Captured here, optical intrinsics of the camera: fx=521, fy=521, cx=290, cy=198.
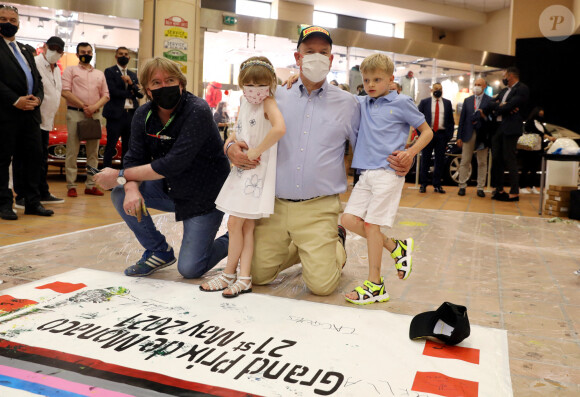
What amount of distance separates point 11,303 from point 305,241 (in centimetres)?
131

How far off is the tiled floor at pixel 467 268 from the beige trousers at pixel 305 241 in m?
0.09

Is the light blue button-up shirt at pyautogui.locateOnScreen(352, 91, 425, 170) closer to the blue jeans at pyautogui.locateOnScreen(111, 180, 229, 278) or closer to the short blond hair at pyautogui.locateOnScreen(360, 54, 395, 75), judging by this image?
the short blond hair at pyautogui.locateOnScreen(360, 54, 395, 75)

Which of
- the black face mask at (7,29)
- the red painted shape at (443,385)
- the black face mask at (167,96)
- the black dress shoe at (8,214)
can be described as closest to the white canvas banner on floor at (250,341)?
the red painted shape at (443,385)

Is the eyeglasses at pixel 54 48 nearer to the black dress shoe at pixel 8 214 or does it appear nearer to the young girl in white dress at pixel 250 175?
the black dress shoe at pixel 8 214

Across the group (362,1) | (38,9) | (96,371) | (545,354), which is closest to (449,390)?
(545,354)

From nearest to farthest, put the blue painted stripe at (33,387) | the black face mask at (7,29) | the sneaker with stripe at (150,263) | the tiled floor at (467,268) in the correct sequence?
the blue painted stripe at (33,387) < the tiled floor at (467,268) < the sneaker with stripe at (150,263) < the black face mask at (7,29)

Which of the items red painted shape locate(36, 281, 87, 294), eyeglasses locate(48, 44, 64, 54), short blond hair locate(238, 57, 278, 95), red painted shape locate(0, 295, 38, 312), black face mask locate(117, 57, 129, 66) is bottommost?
red painted shape locate(0, 295, 38, 312)

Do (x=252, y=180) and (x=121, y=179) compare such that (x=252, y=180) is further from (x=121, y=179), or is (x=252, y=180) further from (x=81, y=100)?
(x=81, y=100)

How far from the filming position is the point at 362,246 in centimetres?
378

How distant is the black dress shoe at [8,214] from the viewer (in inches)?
161

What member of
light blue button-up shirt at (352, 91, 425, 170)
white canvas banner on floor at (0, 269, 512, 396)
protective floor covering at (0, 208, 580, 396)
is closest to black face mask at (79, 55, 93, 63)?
protective floor covering at (0, 208, 580, 396)

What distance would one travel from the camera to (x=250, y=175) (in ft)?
7.82

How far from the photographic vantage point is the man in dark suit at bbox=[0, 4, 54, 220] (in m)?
4.10

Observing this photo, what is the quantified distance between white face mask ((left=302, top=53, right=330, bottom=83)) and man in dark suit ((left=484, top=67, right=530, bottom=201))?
507 centimetres
